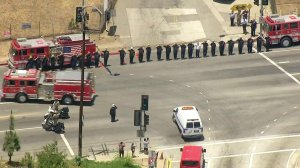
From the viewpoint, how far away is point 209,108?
212 feet

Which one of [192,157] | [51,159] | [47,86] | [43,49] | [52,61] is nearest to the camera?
[51,159]

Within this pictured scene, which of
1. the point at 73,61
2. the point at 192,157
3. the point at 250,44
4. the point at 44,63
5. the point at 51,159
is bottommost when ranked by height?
the point at 192,157

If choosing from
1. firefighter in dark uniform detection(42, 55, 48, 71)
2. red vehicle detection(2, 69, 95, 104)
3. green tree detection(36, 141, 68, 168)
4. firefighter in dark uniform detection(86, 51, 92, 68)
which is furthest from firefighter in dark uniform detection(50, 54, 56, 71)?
green tree detection(36, 141, 68, 168)

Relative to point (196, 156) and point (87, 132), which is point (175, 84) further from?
point (196, 156)

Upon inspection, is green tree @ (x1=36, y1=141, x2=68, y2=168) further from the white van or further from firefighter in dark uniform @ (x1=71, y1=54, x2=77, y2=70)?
firefighter in dark uniform @ (x1=71, y1=54, x2=77, y2=70)

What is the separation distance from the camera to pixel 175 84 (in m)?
69.5

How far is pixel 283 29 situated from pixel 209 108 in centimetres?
1593

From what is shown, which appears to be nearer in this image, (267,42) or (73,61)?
(73,61)

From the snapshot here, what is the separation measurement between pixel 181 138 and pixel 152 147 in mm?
2479

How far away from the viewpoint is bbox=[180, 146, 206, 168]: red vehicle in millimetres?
53031

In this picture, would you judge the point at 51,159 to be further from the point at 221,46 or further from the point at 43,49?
the point at 221,46

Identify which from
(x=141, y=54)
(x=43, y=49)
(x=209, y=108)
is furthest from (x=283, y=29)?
(x=43, y=49)

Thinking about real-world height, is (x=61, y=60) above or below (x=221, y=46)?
below

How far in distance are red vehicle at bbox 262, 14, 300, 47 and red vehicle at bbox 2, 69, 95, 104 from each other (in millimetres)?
19518
